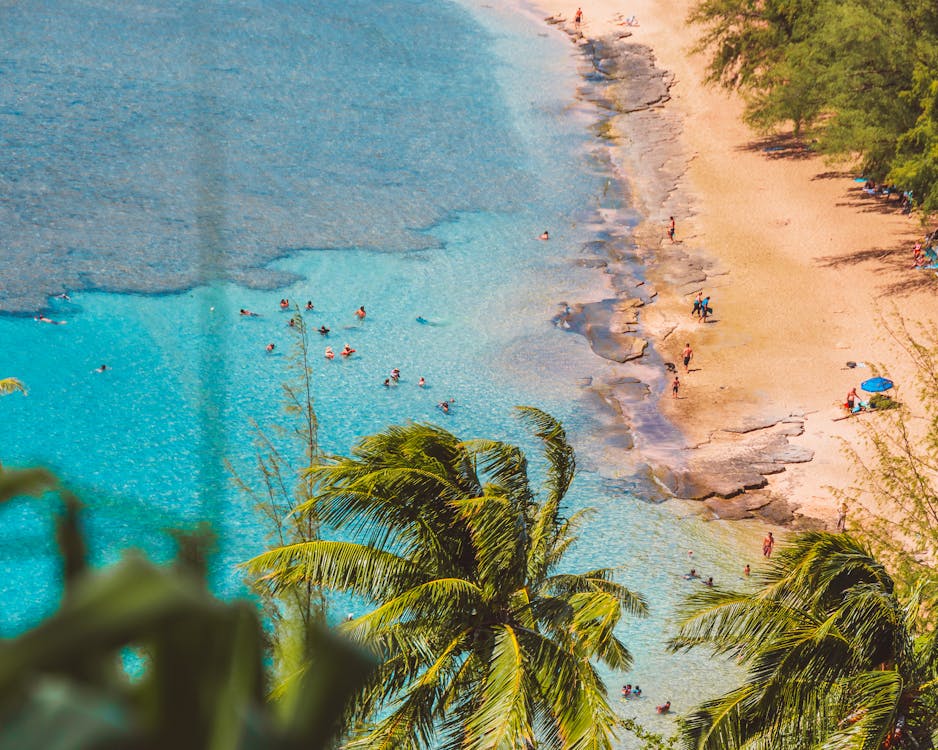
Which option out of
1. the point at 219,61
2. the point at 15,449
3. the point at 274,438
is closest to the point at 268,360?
the point at 274,438

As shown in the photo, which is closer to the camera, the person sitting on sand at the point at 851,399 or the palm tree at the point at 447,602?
the palm tree at the point at 447,602

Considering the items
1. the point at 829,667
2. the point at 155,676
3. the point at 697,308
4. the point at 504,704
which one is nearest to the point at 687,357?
the point at 697,308

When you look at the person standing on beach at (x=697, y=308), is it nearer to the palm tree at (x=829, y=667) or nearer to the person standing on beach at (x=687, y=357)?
the person standing on beach at (x=687, y=357)

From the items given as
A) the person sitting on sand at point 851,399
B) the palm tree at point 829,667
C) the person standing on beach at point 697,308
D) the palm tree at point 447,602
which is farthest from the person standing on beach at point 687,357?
the palm tree at point 829,667

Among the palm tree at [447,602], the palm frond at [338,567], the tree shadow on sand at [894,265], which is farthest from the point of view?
the tree shadow on sand at [894,265]

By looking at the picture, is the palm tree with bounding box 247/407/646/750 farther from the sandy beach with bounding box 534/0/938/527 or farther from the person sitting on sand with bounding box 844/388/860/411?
the person sitting on sand with bounding box 844/388/860/411

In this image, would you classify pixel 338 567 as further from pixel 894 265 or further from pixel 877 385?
pixel 894 265

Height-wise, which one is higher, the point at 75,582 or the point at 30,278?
the point at 75,582

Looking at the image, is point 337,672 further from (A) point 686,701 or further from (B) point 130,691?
(A) point 686,701
